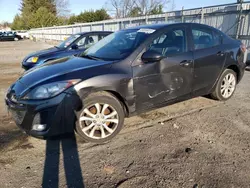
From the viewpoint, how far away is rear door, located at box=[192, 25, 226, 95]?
412 cm

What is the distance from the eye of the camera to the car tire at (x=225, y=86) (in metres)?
4.66

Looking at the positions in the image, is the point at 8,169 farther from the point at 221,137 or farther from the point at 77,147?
the point at 221,137

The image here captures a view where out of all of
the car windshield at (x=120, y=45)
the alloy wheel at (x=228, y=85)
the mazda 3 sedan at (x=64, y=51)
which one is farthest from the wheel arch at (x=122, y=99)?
the mazda 3 sedan at (x=64, y=51)

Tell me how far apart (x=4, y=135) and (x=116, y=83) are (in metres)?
2.00

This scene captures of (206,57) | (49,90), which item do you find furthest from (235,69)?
(49,90)

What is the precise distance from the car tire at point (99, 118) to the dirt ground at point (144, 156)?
153mm

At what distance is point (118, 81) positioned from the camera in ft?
10.8

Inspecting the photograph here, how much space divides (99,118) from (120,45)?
4.45ft

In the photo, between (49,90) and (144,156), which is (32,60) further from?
(144,156)

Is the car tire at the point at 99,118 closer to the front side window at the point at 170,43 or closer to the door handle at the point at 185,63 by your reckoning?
the front side window at the point at 170,43


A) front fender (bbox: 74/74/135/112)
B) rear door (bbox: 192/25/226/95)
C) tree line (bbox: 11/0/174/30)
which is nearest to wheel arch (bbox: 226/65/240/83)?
rear door (bbox: 192/25/226/95)

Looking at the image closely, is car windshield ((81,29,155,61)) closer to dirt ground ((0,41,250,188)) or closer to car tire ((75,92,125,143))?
car tire ((75,92,125,143))

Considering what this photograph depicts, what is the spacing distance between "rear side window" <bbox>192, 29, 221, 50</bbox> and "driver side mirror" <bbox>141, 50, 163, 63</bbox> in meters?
1.03

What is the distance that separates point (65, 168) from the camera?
108 inches
